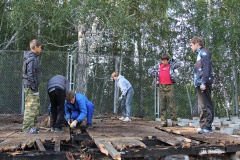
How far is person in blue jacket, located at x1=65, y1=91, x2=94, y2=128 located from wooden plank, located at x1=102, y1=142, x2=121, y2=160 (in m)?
1.62

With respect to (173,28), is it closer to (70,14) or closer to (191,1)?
(191,1)

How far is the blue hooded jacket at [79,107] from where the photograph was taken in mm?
5379

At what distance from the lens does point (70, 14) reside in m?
11.6

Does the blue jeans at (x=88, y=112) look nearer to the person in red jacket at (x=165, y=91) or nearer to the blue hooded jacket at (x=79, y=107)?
the blue hooded jacket at (x=79, y=107)

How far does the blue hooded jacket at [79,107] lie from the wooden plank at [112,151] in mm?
1655

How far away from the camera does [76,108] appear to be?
5.68 meters

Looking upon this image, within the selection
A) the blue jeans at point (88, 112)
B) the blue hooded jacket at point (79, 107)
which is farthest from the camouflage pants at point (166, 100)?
the blue hooded jacket at point (79, 107)

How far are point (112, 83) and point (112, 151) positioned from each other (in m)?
7.63

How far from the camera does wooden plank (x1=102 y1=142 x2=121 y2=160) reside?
3.14m

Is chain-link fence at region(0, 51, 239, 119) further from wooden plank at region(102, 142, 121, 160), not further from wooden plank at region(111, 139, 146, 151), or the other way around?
wooden plank at region(102, 142, 121, 160)

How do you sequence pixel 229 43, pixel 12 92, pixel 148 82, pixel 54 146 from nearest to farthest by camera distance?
1. pixel 54 146
2. pixel 12 92
3. pixel 148 82
4. pixel 229 43

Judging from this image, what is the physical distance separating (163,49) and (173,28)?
3.89 feet

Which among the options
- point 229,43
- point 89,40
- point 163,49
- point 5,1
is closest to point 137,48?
point 163,49

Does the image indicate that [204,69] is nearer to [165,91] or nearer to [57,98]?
[165,91]
